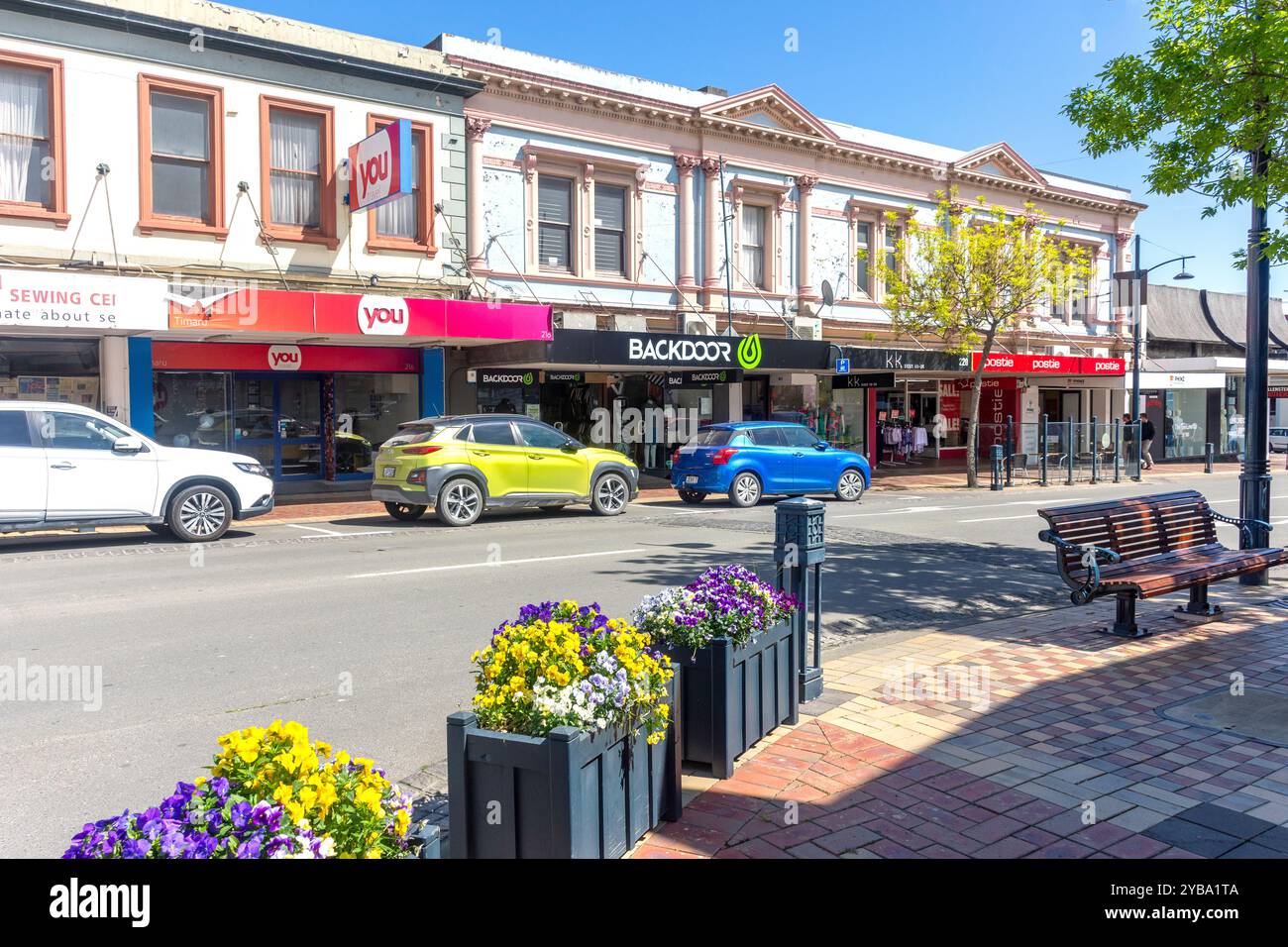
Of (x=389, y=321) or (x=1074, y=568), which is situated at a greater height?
(x=389, y=321)

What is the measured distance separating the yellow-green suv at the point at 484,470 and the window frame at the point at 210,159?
560 cm

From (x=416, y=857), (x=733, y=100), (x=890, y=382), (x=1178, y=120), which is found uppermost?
(x=733, y=100)

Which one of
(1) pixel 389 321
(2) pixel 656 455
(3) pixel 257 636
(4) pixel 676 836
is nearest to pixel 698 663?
(4) pixel 676 836

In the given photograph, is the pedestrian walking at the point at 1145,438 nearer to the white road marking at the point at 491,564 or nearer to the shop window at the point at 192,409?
the white road marking at the point at 491,564

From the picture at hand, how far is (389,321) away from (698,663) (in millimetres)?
14096

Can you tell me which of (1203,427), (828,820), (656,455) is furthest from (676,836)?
(1203,427)

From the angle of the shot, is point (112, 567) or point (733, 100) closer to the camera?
point (112, 567)

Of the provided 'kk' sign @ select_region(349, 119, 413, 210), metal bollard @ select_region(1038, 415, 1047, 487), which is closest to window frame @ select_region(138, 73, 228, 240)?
'kk' sign @ select_region(349, 119, 413, 210)

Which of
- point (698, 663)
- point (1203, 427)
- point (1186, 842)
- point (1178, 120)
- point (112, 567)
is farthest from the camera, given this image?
point (1203, 427)

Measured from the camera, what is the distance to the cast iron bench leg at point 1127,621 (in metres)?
7.92

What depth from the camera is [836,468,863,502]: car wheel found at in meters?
20.2
